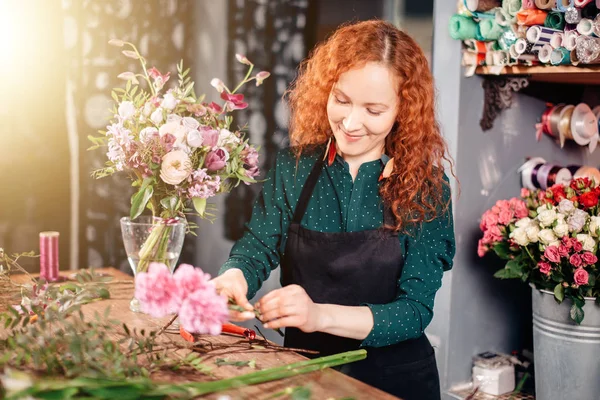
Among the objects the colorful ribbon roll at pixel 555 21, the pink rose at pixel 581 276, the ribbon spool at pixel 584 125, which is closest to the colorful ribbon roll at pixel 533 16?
the colorful ribbon roll at pixel 555 21

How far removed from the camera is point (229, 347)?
1.56m

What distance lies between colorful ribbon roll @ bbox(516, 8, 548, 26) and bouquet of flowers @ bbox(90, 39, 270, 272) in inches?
63.6

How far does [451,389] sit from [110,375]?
8.27 feet

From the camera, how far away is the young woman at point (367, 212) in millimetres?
1853

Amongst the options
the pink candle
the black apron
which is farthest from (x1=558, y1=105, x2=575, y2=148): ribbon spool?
the pink candle

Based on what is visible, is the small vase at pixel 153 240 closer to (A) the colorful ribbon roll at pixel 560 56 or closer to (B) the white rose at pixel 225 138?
(B) the white rose at pixel 225 138

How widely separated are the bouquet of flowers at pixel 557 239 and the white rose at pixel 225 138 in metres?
1.49

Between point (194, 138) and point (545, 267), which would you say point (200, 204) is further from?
point (545, 267)

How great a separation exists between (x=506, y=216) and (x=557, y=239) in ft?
0.92

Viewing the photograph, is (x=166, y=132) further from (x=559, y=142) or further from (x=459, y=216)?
(x=559, y=142)

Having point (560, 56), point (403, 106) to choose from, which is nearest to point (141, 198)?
point (403, 106)

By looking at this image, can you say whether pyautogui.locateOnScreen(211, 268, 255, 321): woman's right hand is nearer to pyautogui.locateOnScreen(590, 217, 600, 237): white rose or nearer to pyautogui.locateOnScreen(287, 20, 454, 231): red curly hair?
pyautogui.locateOnScreen(287, 20, 454, 231): red curly hair

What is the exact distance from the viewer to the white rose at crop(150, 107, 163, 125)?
1.75m

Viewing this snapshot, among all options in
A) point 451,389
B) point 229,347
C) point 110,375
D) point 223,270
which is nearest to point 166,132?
point 223,270
